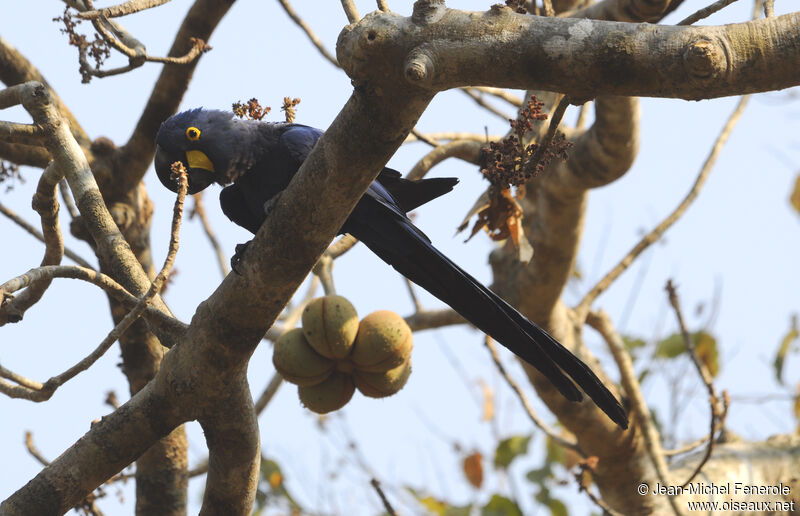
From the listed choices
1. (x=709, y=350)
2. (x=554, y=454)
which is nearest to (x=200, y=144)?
(x=554, y=454)

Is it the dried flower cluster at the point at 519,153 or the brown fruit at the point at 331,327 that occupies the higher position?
the dried flower cluster at the point at 519,153

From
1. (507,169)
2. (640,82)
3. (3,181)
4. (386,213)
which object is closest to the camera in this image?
(640,82)

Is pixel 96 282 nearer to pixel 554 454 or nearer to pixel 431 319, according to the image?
pixel 431 319

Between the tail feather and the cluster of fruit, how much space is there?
25 cm

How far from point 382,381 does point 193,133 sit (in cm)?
129

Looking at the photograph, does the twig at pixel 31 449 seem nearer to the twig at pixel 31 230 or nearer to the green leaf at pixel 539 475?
the twig at pixel 31 230

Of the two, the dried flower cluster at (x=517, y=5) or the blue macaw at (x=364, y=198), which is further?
the blue macaw at (x=364, y=198)

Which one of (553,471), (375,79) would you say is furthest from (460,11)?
(553,471)

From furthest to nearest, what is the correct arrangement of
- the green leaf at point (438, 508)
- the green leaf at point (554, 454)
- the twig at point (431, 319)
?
the green leaf at point (438, 508) < the green leaf at point (554, 454) < the twig at point (431, 319)

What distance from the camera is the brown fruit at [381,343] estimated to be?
296 cm

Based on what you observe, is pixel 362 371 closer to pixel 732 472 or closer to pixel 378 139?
pixel 378 139

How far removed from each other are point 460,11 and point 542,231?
8.12 feet

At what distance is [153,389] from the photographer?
2.55m

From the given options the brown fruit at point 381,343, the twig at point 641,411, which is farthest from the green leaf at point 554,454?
the brown fruit at point 381,343
